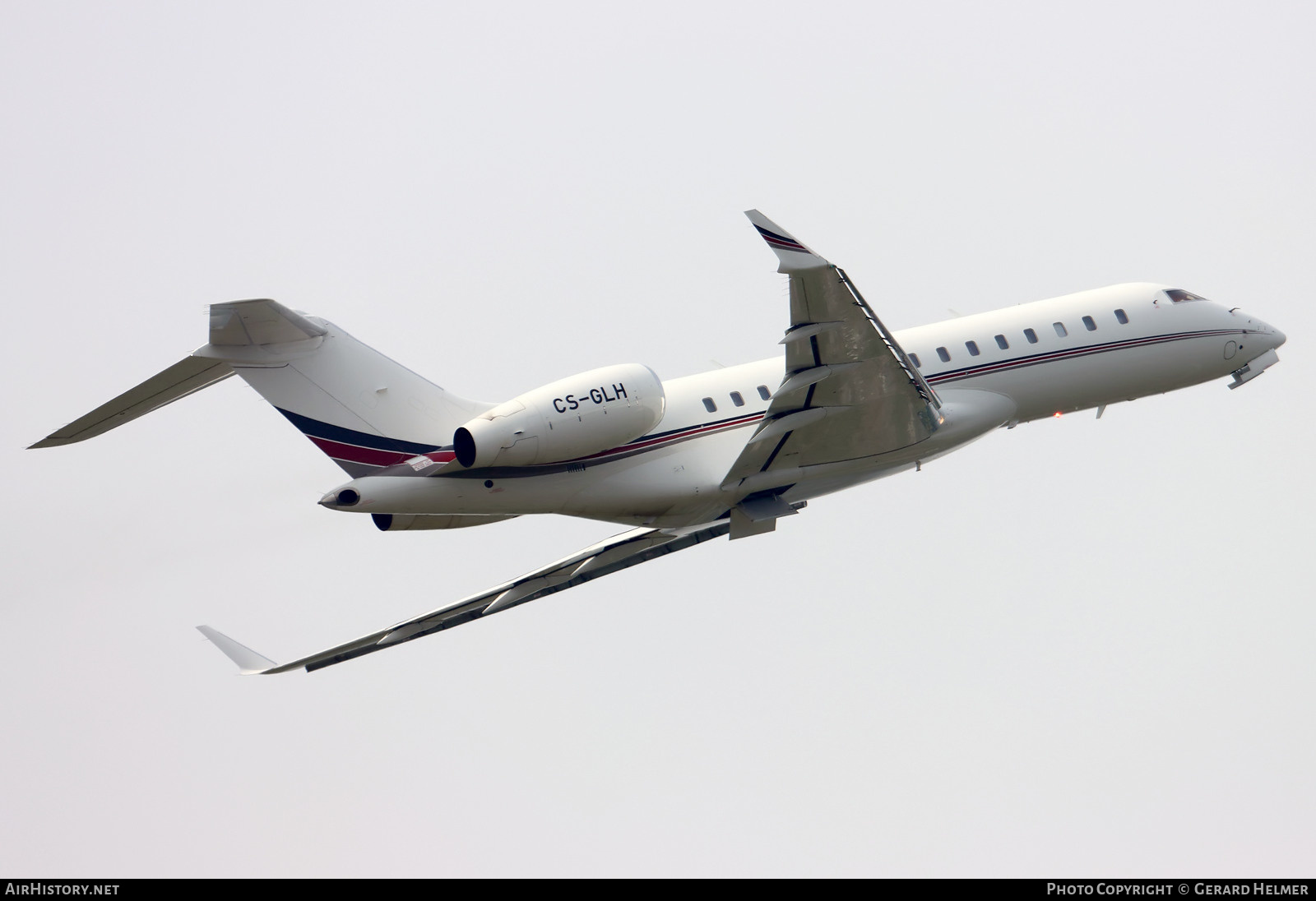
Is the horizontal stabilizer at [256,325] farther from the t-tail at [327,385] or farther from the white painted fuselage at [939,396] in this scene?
the white painted fuselage at [939,396]

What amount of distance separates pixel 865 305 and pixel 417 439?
7080 mm

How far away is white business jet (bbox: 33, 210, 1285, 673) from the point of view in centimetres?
2447

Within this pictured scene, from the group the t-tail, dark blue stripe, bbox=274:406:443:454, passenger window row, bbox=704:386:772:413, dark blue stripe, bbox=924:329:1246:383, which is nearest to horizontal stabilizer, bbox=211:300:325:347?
the t-tail

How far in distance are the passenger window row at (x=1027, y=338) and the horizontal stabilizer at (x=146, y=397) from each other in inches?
452

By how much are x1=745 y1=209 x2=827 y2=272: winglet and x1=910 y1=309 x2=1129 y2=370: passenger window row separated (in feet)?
19.5

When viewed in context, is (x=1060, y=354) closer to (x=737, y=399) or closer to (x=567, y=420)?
(x=737, y=399)

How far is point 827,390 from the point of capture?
25250 mm


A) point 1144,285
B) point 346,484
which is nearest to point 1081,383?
point 1144,285

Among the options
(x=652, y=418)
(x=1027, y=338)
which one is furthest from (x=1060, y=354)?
(x=652, y=418)

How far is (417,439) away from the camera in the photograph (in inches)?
1007

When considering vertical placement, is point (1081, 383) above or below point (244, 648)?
above

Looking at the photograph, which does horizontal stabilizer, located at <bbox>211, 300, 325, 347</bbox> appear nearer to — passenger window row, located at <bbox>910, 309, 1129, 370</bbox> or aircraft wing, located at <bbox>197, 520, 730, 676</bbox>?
aircraft wing, located at <bbox>197, 520, 730, 676</bbox>

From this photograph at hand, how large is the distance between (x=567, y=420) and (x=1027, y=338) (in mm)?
9440
